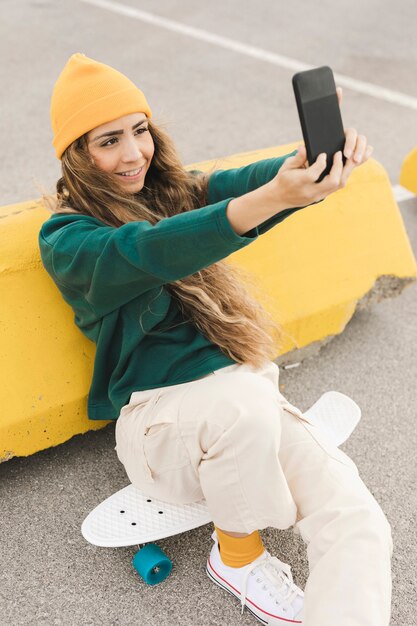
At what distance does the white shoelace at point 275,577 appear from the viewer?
86.4 inches

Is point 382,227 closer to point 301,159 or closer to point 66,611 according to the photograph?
point 301,159

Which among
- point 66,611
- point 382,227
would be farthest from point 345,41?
point 66,611

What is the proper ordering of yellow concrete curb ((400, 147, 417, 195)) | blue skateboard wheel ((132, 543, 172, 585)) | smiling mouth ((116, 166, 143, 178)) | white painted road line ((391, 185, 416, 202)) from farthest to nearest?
1. white painted road line ((391, 185, 416, 202))
2. yellow concrete curb ((400, 147, 417, 195))
3. smiling mouth ((116, 166, 143, 178))
4. blue skateboard wheel ((132, 543, 172, 585))

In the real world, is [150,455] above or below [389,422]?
above

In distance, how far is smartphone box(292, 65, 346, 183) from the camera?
1.83m

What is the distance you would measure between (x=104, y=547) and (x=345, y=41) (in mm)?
6470

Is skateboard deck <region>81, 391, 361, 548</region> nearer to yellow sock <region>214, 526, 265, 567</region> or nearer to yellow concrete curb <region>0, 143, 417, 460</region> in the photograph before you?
yellow sock <region>214, 526, 265, 567</region>

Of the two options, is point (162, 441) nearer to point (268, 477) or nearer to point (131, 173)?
point (268, 477)

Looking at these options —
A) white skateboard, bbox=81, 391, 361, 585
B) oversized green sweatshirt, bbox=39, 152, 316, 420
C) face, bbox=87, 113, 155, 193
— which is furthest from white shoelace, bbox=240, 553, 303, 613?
face, bbox=87, 113, 155, 193

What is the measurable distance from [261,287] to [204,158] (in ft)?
7.72

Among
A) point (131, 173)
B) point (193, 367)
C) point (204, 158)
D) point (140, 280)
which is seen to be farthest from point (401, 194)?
point (140, 280)

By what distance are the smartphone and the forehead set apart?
658 millimetres

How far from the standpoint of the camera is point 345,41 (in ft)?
25.2

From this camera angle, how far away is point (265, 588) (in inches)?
86.9
